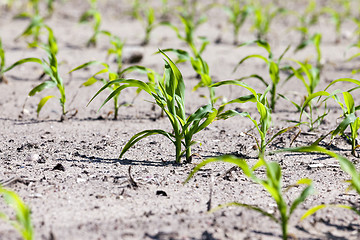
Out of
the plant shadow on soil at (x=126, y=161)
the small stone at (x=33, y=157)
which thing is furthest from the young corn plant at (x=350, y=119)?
the small stone at (x=33, y=157)

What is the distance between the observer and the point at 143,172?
2701 millimetres

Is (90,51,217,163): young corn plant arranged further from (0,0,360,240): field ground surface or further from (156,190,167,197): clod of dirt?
(156,190,167,197): clod of dirt

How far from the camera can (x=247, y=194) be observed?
8.14 feet

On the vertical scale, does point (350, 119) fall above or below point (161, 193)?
above

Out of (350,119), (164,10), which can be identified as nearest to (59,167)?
(350,119)

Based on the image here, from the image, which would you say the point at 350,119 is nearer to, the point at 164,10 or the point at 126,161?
the point at 126,161

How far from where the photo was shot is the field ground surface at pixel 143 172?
2100mm

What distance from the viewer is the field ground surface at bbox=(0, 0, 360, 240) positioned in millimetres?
2100

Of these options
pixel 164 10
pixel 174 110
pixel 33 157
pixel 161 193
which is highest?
pixel 164 10

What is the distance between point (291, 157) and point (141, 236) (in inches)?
52.2

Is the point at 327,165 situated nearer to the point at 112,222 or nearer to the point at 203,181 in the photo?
the point at 203,181

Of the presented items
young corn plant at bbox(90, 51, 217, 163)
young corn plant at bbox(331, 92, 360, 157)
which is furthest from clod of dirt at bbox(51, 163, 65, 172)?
young corn plant at bbox(331, 92, 360, 157)

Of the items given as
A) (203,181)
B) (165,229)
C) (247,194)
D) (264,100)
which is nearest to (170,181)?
(203,181)

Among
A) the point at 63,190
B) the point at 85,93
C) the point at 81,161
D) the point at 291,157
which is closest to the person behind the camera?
the point at 63,190
